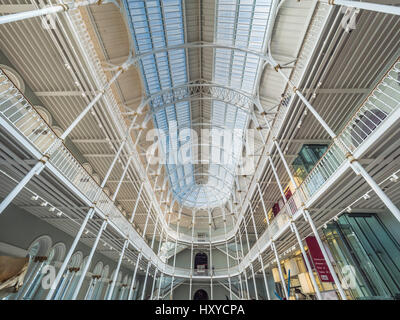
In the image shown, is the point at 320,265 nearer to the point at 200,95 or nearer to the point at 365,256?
the point at 365,256

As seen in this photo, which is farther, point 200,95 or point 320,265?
point 200,95

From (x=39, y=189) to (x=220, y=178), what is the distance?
25246mm

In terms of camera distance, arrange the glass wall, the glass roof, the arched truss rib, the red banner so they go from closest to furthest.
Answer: the glass wall
the red banner
the glass roof
the arched truss rib

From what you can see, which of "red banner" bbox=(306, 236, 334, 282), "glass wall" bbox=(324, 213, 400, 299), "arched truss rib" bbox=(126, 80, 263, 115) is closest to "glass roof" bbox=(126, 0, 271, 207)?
"arched truss rib" bbox=(126, 80, 263, 115)

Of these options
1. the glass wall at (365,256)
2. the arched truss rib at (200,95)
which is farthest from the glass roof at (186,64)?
the glass wall at (365,256)

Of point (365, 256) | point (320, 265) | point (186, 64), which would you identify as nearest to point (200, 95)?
point (186, 64)

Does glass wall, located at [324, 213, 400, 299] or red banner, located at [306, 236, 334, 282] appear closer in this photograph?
glass wall, located at [324, 213, 400, 299]

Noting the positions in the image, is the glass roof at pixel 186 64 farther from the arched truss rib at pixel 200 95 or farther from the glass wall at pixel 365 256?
the glass wall at pixel 365 256

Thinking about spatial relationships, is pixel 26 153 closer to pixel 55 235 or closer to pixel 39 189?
pixel 39 189

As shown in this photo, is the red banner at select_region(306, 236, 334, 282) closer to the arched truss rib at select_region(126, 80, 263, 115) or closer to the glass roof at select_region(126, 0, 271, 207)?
the arched truss rib at select_region(126, 80, 263, 115)

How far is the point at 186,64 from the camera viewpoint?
60.5 feet

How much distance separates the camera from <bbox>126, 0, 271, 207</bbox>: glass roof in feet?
46.5

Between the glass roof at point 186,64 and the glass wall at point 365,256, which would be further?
the glass roof at point 186,64

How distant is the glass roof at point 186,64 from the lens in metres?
14.2
